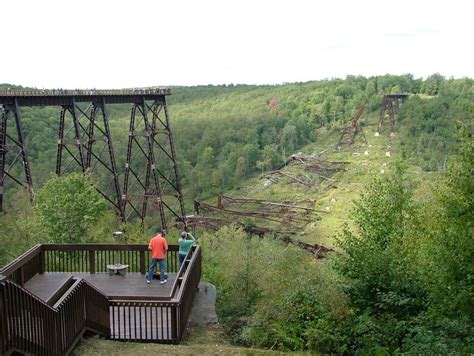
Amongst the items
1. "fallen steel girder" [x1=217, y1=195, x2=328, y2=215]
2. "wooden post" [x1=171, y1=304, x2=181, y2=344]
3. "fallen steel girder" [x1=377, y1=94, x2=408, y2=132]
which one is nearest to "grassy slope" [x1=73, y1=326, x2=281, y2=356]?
"wooden post" [x1=171, y1=304, x2=181, y2=344]

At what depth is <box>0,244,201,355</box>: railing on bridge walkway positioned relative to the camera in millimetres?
5301

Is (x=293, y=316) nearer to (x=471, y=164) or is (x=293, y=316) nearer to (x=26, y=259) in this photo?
(x=471, y=164)

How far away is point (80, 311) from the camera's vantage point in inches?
274

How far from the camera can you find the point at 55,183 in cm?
1580

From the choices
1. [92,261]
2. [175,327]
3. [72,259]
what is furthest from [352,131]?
[175,327]

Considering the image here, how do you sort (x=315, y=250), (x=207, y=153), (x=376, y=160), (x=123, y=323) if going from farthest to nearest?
→ 1. (x=207, y=153)
2. (x=376, y=160)
3. (x=315, y=250)
4. (x=123, y=323)

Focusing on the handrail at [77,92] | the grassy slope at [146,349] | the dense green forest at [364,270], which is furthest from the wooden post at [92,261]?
the handrail at [77,92]

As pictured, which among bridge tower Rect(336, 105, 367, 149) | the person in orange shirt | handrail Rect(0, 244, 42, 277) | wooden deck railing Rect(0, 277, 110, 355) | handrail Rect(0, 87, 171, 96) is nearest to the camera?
wooden deck railing Rect(0, 277, 110, 355)

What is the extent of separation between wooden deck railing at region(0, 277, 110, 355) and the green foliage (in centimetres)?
803

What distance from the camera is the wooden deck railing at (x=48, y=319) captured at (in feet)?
16.9

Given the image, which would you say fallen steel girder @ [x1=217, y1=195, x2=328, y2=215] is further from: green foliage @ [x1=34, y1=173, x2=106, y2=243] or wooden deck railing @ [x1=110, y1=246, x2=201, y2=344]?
wooden deck railing @ [x1=110, y1=246, x2=201, y2=344]

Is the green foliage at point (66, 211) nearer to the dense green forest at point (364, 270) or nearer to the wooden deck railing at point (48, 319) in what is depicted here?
the dense green forest at point (364, 270)

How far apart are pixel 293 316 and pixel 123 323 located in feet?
9.28

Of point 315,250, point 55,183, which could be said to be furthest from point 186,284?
point 315,250
